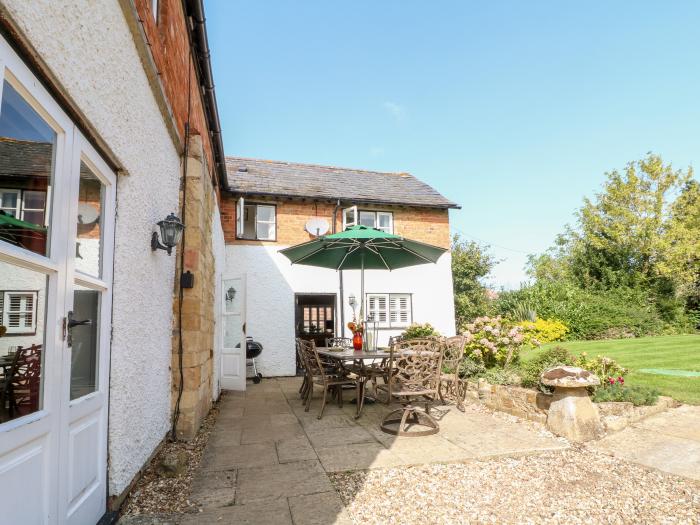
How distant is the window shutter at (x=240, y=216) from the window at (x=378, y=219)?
328 centimetres

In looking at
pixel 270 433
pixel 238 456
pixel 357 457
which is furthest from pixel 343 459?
pixel 270 433

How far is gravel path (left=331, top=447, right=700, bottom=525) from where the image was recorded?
2578 millimetres

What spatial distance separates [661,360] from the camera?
845 cm

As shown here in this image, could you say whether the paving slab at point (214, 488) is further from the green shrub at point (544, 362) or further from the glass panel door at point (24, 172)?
the green shrub at point (544, 362)

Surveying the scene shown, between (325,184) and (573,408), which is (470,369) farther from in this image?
(325,184)

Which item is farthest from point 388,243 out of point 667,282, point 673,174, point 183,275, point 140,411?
point 673,174

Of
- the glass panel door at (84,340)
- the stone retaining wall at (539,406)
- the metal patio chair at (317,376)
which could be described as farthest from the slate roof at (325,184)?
the glass panel door at (84,340)

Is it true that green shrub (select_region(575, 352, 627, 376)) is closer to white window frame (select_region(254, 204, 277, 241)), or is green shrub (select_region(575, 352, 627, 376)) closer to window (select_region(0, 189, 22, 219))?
window (select_region(0, 189, 22, 219))

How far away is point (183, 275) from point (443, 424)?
3407 millimetres

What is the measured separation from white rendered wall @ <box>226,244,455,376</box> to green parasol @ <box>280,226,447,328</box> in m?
3.55

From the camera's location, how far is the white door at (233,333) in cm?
744

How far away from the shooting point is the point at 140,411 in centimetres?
312

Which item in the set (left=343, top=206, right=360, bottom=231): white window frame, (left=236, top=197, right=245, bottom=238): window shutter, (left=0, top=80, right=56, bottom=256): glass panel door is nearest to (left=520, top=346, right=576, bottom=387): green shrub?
(left=0, top=80, right=56, bottom=256): glass panel door

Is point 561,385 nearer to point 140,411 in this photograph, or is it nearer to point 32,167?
point 140,411
